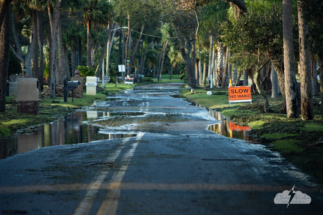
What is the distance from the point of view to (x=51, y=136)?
42.9ft

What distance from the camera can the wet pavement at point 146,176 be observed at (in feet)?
18.6

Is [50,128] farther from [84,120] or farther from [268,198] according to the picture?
[268,198]

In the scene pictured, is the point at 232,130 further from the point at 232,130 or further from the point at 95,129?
the point at 95,129

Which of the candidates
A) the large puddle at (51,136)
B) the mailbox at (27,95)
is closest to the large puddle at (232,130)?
the large puddle at (51,136)

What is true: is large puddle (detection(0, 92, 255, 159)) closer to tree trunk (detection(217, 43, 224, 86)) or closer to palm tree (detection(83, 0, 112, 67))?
palm tree (detection(83, 0, 112, 67))

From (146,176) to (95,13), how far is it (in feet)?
143

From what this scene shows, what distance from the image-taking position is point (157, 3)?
47469 millimetres

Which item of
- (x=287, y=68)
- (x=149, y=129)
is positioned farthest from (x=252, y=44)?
(x=149, y=129)

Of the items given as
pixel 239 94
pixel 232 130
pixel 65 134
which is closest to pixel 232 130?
pixel 232 130

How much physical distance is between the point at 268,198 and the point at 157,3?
43.4m

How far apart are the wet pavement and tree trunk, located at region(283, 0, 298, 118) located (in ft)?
16.2

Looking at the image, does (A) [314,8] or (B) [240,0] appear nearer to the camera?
(A) [314,8]

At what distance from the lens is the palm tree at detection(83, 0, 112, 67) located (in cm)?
4894

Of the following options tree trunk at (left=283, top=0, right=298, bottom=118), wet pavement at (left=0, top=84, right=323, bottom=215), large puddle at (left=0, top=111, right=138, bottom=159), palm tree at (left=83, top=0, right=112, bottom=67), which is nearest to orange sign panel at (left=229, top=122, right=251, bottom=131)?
wet pavement at (left=0, top=84, right=323, bottom=215)
